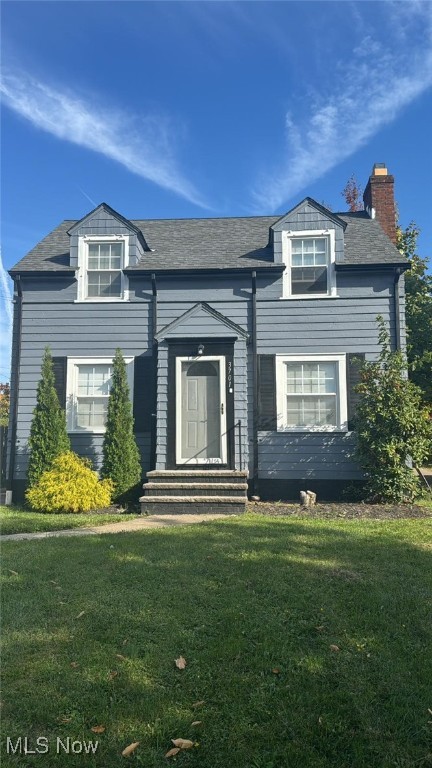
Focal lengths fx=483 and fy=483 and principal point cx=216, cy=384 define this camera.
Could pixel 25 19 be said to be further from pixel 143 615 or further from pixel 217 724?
pixel 217 724

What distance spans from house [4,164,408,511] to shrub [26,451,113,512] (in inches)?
46.1

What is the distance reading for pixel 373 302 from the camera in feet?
34.6

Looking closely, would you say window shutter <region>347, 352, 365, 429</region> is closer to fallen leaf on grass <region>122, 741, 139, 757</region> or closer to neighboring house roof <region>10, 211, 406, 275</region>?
neighboring house roof <region>10, 211, 406, 275</region>

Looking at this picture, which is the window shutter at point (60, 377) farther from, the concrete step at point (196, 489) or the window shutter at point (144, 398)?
the concrete step at point (196, 489)

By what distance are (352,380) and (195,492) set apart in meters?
4.16

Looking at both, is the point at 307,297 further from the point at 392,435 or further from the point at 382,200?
the point at 382,200

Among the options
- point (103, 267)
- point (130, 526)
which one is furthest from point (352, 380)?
point (103, 267)

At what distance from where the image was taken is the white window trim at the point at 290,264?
35.1ft

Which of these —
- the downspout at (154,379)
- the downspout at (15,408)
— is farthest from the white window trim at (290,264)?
the downspout at (15,408)

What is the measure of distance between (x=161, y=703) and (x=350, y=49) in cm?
1006

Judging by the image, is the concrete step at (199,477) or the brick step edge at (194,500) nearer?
the brick step edge at (194,500)

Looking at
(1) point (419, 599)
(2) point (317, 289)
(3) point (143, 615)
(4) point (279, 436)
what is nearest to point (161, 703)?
(3) point (143, 615)

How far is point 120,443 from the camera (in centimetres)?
969

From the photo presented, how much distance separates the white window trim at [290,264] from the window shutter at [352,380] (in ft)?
4.85
